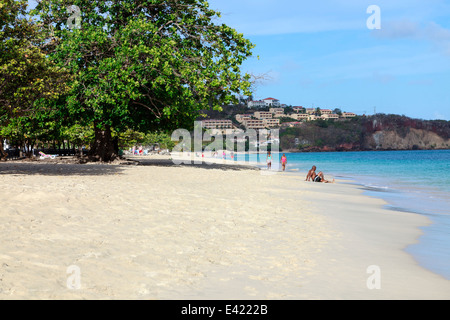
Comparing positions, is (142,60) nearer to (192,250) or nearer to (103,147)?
(103,147)

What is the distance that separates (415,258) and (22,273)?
6.54 m

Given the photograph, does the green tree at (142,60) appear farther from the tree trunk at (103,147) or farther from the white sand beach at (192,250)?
the white sand beach at (192,250)

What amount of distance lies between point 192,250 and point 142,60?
21103 millimetres

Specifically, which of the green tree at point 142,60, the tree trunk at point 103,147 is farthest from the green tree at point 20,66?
the tree trunk at point 103,147

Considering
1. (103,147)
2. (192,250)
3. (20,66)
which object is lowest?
(192,250)

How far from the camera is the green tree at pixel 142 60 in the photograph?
2573cm

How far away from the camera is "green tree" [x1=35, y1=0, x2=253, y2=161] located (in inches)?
1013

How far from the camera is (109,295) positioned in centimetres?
530

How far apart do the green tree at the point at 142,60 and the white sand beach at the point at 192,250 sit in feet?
45.8

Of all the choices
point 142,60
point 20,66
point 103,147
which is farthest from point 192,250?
point 103,147

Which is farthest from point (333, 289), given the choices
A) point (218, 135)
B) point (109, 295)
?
point (218, 135)

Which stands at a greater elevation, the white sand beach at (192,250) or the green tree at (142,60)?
the green tree at (142,60)

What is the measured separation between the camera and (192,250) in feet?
25.2
